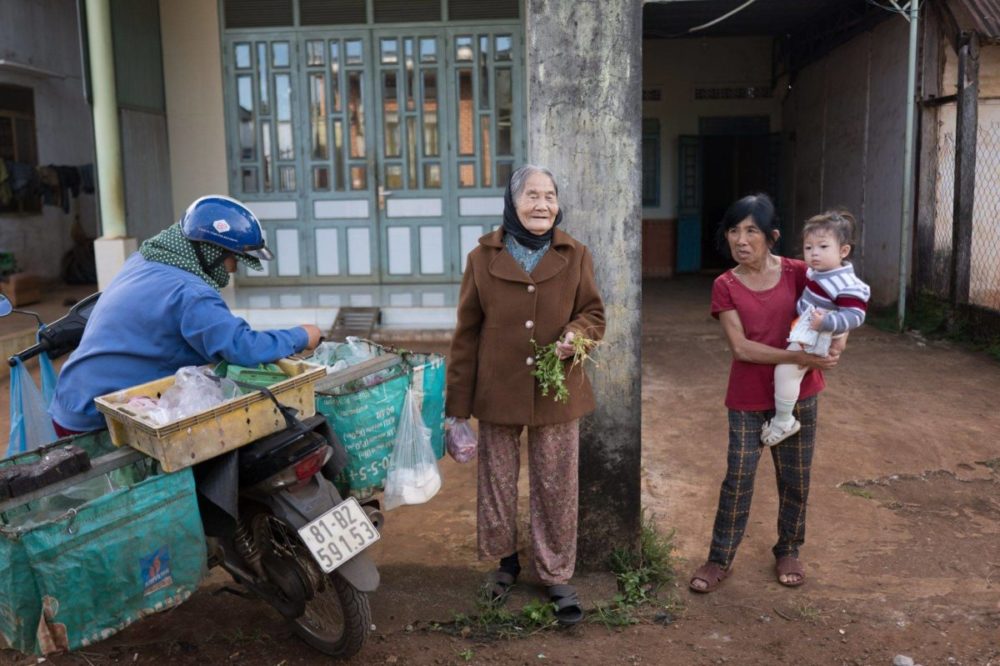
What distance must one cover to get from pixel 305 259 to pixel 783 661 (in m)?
7.42

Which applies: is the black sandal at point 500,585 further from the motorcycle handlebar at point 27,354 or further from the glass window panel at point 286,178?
the glass window panel at point 286,178

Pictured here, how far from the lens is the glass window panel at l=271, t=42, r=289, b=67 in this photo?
9.05m

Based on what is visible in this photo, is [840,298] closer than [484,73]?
Yes

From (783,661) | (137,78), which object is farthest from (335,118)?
(783,661)

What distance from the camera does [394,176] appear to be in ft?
30.4

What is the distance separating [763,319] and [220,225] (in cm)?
202

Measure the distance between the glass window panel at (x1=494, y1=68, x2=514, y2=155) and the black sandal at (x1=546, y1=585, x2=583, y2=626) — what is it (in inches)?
256

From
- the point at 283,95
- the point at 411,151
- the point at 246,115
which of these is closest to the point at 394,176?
the point at 411,151

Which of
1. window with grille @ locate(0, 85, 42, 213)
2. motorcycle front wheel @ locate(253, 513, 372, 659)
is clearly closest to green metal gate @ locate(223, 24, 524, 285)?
window with grille @ locate(0, 85, 42, 213)

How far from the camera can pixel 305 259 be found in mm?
9453

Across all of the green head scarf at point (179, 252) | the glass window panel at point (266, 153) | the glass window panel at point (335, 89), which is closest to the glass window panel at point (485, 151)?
the glass window panel at point (335, 89)

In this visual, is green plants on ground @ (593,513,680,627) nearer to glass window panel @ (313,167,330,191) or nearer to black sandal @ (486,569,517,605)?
black sandal @ (486,569,517,605)

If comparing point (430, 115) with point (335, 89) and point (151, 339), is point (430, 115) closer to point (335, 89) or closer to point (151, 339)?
point (335, 89)

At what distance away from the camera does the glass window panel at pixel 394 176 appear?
925 centimetres
